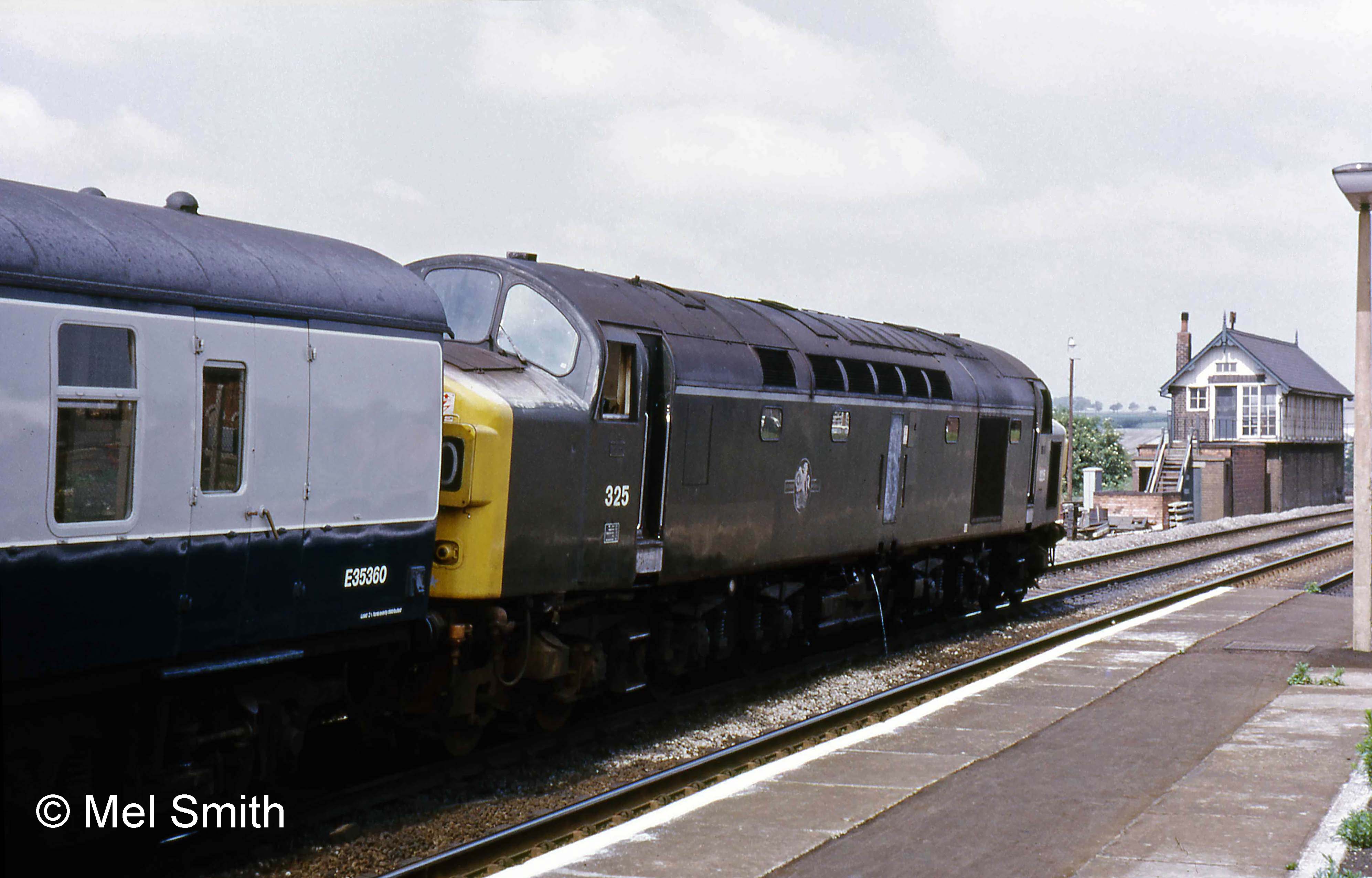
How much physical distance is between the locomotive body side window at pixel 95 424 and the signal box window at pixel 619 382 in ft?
14.8

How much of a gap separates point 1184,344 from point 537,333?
69.4m

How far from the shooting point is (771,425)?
13031 mm

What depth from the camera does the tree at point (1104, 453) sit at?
10012 centimetres

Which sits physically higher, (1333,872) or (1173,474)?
(1173,474)

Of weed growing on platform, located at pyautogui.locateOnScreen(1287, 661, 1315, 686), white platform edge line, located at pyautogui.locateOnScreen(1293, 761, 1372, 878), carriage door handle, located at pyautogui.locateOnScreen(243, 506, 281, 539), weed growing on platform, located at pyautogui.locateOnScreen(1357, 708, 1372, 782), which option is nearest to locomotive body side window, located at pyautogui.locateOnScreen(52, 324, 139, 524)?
carriage door handle, located at pyautogui.locateOnScreen(243, 506, 281, 539)

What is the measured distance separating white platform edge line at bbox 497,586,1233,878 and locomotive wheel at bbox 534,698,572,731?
6.05ft

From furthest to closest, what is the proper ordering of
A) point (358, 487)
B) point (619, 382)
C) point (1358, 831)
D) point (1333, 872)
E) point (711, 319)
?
1. point (711, 319)
2. point (619, 382)
3. point (358, 487)
4. point (1358, 831)
5. point (1333, 872)

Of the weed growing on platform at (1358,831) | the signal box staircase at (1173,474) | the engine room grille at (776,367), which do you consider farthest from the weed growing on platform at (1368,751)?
the signal box staircase at (1173,474)

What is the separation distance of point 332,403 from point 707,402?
4665mm

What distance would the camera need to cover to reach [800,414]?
13594 millimetres

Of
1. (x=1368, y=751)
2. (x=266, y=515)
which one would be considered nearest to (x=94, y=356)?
(x=266, y=515)

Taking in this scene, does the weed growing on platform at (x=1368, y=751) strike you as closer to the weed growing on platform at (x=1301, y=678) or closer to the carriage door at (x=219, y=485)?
the weed growing on platform at (x=1301, y=678)

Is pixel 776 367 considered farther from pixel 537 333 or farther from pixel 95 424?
pixel 95 424

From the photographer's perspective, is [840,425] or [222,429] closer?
[222,429]
